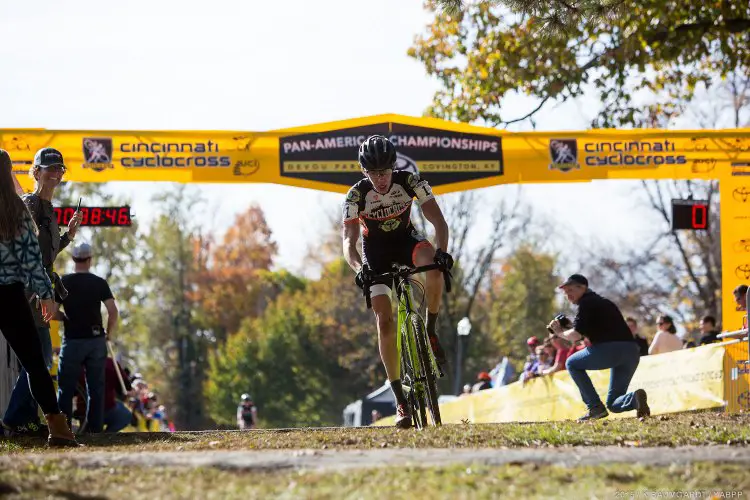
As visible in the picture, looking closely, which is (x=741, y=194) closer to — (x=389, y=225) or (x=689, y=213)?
(x=689, y=213)

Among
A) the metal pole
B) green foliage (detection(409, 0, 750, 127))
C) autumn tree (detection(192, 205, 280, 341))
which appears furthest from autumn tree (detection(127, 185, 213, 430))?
green foliage (detection(409, 0, 750, 127))

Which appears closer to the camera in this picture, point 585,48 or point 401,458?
point 401,458

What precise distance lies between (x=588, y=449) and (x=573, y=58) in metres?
14.6

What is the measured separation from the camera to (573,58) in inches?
797

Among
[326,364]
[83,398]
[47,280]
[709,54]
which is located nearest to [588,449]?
→ [47,280]

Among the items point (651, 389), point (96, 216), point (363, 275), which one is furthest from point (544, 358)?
point (363, 275)

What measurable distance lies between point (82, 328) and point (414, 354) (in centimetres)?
365

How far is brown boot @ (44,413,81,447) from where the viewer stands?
8.03m

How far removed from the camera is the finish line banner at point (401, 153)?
746 inches

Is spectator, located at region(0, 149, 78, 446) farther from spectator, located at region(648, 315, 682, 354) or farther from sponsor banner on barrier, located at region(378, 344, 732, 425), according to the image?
spectator, located at region(648, 315, 682, 354)

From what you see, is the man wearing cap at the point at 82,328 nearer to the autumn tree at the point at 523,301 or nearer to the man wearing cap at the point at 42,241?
the man wearing cap at the point at 42,241

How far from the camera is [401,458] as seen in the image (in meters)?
5.95

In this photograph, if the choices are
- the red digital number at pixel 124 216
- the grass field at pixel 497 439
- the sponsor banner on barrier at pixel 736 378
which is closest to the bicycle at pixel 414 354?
the grass field at pixel 497 439

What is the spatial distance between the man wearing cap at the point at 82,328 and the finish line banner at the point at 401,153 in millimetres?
7822
